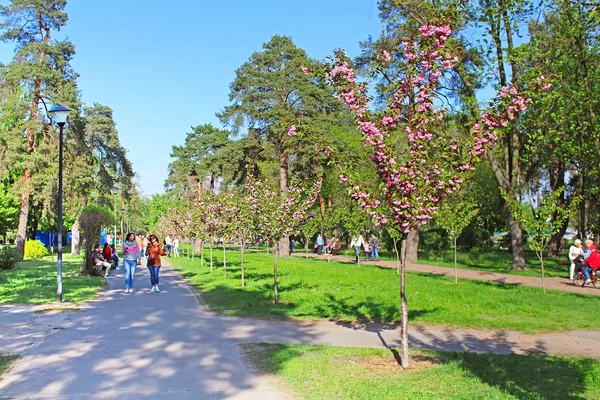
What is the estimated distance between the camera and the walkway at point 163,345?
6113 mm

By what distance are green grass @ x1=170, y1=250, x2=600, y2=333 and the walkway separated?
841 millimetres

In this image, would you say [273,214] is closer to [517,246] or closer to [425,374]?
[425,374]

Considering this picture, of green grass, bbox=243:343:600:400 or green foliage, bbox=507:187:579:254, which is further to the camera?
green foliage, bbox=507:187:579:254

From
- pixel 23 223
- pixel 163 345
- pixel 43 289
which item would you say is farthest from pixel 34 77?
pixel 163 345

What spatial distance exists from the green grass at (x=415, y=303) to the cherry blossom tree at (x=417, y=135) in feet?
15.1

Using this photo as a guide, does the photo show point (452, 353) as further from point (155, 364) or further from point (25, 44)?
point (25, 44)

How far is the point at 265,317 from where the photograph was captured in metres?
11.7

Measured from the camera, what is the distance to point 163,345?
842 centimetres

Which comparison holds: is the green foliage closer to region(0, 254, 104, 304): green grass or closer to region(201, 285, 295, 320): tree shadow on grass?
region(201, 285, 295, 320): tree shadow on grass

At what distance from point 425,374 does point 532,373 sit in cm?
130

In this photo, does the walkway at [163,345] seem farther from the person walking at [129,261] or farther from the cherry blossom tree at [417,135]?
the person walking at [129,261]

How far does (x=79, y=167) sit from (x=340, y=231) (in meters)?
29.7

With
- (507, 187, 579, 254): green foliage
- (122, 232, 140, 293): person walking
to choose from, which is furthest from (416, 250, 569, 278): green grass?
(122, 232, 140, 293): person walking

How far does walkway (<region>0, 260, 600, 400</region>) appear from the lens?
241 inches
